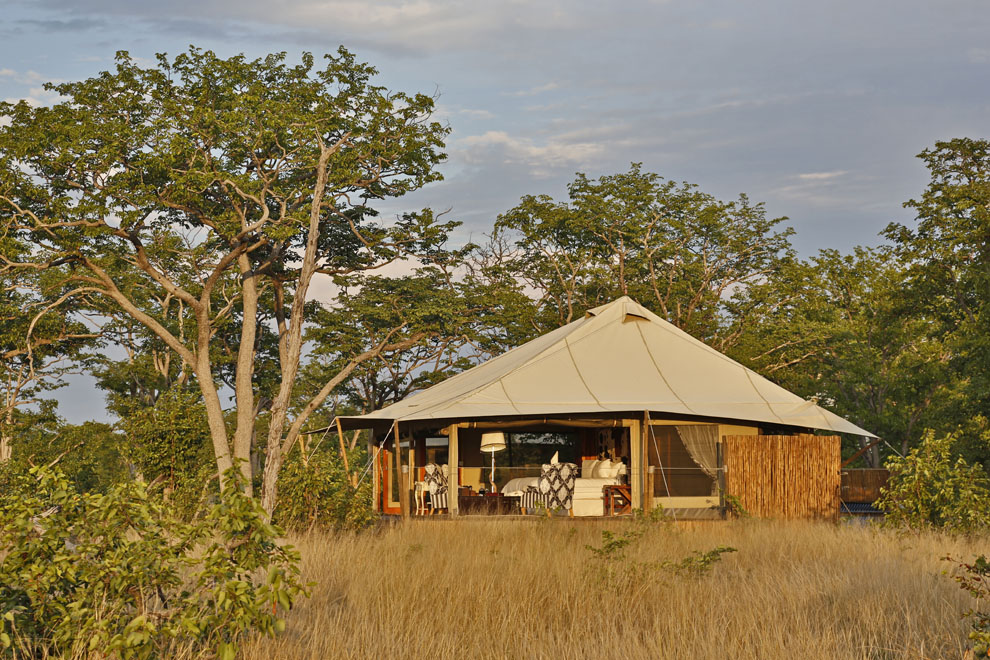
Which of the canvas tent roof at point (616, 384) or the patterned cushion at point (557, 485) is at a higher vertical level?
the canvas tent roof at point (616, 384)

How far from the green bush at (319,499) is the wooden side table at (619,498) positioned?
159 inches

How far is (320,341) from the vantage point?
26.0 m

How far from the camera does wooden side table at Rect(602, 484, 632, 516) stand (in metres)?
15.1

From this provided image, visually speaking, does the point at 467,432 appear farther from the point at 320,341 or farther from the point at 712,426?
the point at 320,341

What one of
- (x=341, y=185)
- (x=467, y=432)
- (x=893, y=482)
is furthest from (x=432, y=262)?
(x=893, y=482)

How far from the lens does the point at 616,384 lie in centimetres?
1614

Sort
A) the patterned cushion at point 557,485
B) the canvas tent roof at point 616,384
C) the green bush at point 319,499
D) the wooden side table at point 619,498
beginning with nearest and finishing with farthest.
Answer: the green bush at point 319,499, the patterned cushion at point 557,485, the wooden side table at point 619,498, the canvas tent roof at point 616,384

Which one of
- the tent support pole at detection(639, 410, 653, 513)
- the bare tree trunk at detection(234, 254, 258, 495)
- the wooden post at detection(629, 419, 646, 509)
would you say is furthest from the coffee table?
the bare tree trunk at detection(234, 254, 258, 495)

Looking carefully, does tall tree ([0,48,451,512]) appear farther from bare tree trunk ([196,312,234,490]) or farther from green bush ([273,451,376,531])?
green bush ([273,451,376,531])

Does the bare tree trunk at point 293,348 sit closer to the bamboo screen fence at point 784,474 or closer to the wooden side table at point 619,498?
the wooden side table at point 619,498

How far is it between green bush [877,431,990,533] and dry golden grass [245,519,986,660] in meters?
1.03

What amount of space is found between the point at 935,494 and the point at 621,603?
22.0 feet

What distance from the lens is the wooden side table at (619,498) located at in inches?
595

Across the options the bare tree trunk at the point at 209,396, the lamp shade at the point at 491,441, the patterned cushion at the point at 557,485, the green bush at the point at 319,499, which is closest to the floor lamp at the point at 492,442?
the lamp shade at the point at 491,441
